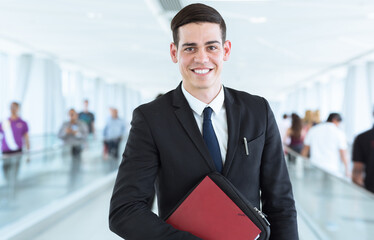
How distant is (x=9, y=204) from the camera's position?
519 cm

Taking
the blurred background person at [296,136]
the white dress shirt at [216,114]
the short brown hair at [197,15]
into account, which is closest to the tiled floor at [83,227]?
the blurred background person at [296,136]

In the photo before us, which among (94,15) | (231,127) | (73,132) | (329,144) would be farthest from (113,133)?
(231,127)

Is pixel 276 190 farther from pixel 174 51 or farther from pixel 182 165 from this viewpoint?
pixel 174 51

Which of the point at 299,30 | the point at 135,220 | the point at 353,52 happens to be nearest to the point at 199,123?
the point at 135,220

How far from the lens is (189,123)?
158cm

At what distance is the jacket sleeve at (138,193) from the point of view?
1401mm

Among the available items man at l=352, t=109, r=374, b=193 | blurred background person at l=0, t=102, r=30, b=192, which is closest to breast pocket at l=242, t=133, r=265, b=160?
man at l=352, t=109, r=374, b=193

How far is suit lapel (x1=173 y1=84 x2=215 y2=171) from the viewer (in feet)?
4.99

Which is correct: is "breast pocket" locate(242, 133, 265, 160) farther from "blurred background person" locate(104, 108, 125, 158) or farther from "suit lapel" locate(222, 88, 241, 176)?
"blurred background person" locate(104, 108, 125, 158)

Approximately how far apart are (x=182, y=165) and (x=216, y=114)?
0.98 ft

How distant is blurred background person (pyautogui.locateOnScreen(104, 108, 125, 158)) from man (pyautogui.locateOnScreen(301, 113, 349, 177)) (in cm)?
579

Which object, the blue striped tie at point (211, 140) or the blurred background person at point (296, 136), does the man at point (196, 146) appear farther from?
the blurred background person at point (296, 136)

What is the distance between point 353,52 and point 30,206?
36.6ft

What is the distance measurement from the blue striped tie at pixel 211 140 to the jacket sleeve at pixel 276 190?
8.2 inches
